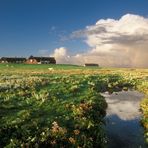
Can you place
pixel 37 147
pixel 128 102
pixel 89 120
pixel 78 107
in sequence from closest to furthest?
pixel 37 147 → pixel 89 120 → pixel 78 107 → pixel 128 102

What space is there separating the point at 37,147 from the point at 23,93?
15.7m

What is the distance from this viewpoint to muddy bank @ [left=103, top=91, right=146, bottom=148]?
2053 centimetres

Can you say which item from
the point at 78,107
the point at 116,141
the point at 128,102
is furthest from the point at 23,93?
the point at 116,141

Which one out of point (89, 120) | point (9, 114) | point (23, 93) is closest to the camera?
point (89, 120)

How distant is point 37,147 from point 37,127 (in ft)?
8.21

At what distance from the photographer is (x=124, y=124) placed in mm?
25484

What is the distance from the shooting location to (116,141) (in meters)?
20.8

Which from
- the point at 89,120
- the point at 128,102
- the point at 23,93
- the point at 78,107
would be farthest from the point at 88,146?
the point at 128,102

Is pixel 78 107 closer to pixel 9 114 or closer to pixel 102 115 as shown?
pixel 102 115

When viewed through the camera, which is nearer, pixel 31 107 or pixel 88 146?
pixel 88 146

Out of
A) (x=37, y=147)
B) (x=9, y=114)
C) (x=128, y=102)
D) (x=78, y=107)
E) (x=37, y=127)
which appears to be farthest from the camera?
(x=128, y=102)

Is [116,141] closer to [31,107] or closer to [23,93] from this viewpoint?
[31,107]

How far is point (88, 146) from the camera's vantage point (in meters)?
19.0

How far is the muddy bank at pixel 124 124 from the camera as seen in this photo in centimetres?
2053
